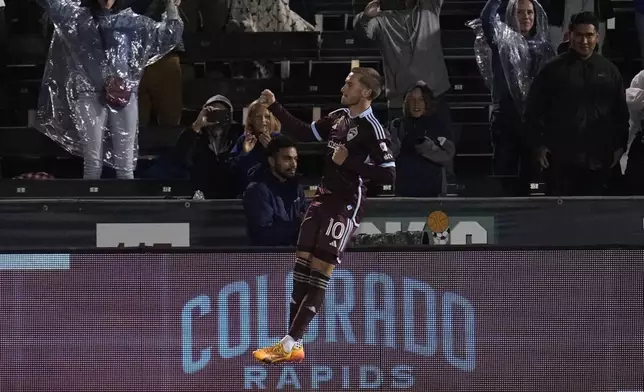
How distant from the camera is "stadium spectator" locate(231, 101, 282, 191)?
28.2ft

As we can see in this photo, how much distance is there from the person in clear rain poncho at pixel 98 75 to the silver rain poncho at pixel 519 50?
2.64 meters

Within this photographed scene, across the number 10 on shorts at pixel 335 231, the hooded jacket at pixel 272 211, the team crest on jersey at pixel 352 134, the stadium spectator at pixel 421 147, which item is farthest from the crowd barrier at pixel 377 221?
the team crest on jersey at pixel 352 134

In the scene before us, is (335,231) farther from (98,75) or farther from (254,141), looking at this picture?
(98,75)

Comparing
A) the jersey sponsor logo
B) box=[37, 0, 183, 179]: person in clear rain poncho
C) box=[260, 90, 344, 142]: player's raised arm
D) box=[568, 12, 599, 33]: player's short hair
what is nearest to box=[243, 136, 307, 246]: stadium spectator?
box=[260, 90, 344, 142]: player's raised arm

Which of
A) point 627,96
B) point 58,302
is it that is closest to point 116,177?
point 58,302

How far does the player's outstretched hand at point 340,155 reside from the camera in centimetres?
727

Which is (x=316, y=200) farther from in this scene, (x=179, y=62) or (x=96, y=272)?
(x=179, y=62)

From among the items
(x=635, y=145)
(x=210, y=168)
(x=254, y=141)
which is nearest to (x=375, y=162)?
(x=254, y=141)

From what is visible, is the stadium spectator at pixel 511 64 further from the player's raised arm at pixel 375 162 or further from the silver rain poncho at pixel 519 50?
the player's raised arm at pixel 375 162

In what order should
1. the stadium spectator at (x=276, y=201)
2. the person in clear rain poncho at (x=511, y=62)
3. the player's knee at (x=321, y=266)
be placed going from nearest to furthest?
the player's knee at (x=321, y=266)
the stadium spectator at (x=276, y=201)
the person in clear rain poncho at (x=511, y=62)

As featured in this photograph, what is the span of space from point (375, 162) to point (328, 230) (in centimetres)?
51

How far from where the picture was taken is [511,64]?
9914 mm

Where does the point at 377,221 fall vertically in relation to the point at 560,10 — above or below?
below

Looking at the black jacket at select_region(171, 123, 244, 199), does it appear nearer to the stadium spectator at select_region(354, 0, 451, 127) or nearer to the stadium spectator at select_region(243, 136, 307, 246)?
the stadium spectator at select_region(243, 136, 307, 246)
